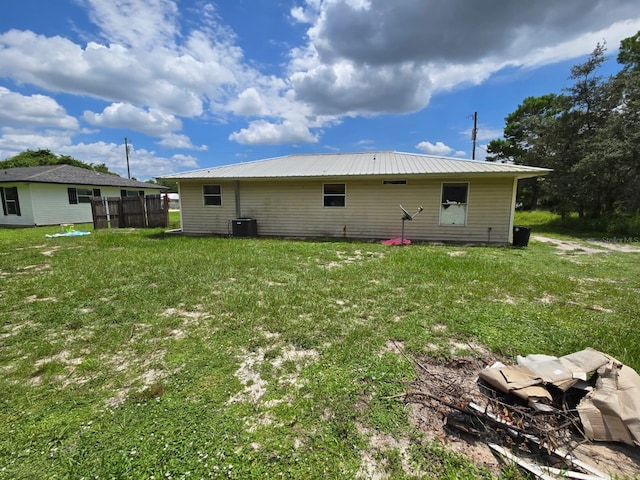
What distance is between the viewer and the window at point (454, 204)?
9.51 meters

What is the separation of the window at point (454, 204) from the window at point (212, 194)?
27.0ft

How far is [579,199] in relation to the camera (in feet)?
43.3

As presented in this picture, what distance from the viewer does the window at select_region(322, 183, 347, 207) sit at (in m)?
10.5

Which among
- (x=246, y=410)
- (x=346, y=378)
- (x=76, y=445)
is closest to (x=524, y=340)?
(x=346, y=378)

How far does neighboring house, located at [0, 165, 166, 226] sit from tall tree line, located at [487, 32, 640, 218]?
80.2 ft

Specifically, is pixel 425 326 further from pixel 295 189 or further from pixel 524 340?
pixel 295 189

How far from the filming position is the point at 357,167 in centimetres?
1051

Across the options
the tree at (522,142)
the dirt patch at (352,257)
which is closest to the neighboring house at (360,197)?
the dirt patch at (352,257)

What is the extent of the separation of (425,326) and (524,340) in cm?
97

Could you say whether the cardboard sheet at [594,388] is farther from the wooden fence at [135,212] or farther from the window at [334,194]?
the wooden fence at [135,212]

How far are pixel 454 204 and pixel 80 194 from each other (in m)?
19.5

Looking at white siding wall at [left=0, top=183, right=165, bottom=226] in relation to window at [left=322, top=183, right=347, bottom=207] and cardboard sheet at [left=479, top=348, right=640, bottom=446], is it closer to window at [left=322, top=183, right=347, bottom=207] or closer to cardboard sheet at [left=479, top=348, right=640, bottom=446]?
window at [left=322, top=183, right=347, bottom=207]

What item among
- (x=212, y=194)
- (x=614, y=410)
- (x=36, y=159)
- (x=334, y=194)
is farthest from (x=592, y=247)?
(x=36, y=159)

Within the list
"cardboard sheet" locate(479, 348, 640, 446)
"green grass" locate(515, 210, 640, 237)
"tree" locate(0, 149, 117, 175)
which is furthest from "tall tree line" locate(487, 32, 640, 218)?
"tree" locate(0, 149, 117, 175)
